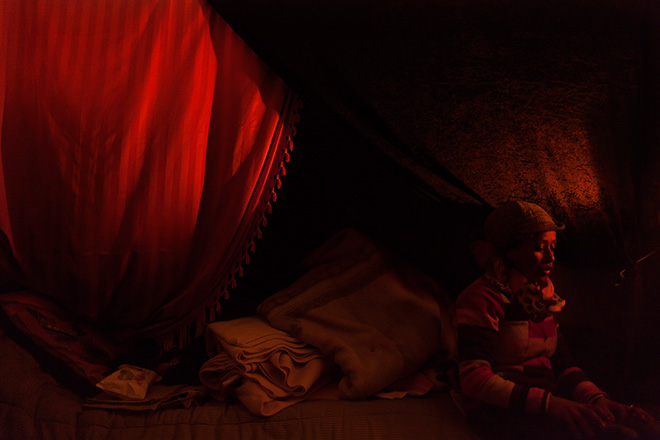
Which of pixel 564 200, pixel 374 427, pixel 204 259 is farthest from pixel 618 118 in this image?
pixel 204 259

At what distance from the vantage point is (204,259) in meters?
1.47

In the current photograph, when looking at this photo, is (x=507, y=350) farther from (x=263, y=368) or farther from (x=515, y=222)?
(x=263, y=368)

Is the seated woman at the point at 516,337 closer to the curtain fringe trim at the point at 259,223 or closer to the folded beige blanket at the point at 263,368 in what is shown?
the folded beige blanket at the point at 263,368

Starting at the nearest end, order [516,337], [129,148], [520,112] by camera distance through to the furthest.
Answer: [516,337] < [520,112] < [129,148]

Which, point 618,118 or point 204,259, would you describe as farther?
point 204,259

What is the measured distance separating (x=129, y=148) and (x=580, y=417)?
1304 millimetres

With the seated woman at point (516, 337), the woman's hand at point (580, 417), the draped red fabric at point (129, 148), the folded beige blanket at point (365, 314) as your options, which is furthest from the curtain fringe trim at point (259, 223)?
the woman's hand at point (580, 417)

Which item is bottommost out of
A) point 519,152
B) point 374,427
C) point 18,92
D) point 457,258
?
point 374,427

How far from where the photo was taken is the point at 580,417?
1.06 meters

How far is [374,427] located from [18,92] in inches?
52.3

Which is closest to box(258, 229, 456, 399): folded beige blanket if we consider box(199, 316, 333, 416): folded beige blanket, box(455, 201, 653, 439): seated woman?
box(199, 316, 333, 416): folded beige blanket

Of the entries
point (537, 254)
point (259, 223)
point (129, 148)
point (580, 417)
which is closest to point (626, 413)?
point (580, 417)

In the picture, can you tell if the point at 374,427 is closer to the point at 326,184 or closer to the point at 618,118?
the point at 326,184

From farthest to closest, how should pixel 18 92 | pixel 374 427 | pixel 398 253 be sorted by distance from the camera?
1. pixel 398 253
2. pixel 18 92
3. pixel 374 427
